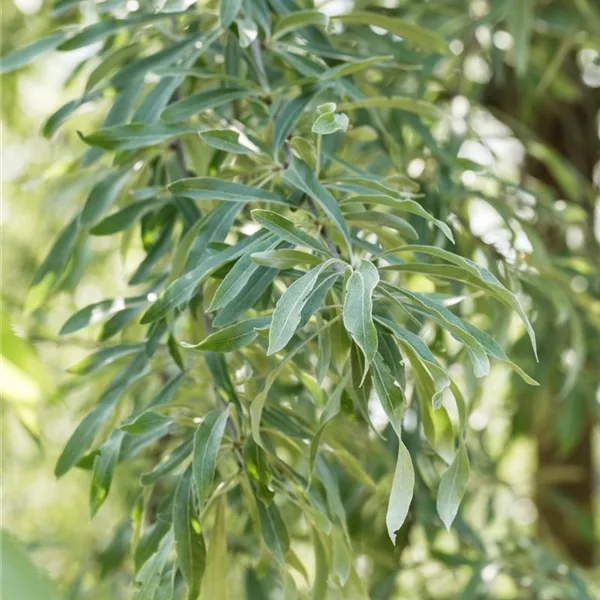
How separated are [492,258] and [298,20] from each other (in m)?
0.30

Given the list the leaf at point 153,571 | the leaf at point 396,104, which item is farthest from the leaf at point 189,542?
the leaf at point 396,104

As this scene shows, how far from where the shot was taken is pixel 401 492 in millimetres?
371

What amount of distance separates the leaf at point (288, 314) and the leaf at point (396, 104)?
0.20 meters

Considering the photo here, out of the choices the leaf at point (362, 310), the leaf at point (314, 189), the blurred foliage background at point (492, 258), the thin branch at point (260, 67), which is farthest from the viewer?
the blurred foliage background at point (492, 258)

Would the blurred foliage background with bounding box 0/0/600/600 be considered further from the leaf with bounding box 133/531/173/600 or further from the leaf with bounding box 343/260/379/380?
the leaf with bounding box 343/260/379/380

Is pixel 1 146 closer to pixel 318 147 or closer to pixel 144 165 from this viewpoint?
pixel 144 165

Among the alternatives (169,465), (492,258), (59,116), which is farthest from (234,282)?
(492,258)

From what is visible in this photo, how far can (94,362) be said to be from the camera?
1.97 ft

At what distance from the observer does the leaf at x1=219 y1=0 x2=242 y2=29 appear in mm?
513

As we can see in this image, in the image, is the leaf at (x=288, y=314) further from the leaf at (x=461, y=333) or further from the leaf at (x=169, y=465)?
the leaf at (x=169, y=465)

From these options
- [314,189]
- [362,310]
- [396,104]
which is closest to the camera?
[362,310]

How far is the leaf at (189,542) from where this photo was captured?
17.7 inches

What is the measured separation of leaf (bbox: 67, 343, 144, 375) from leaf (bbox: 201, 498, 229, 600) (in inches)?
5.4

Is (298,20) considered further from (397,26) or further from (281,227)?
(281,227)
